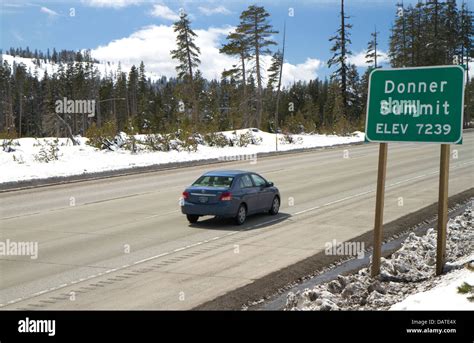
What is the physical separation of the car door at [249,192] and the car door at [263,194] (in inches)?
6.1

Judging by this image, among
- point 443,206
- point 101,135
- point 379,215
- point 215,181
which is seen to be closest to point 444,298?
point 443,206

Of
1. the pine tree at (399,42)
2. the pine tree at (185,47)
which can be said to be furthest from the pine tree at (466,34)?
the pine tree at (185,47)

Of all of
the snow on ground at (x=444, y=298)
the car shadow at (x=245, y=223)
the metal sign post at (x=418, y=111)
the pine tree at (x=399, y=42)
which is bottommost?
the car shadow at (x=245, y=223)

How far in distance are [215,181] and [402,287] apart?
306 inches

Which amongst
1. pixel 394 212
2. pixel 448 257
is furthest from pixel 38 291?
pixel 394 212

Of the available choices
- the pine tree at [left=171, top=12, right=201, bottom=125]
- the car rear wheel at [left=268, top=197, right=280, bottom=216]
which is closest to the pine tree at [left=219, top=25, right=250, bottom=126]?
the pine tree at [left=171, top=12, right=201, bottom=125]

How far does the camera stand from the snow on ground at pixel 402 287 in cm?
757

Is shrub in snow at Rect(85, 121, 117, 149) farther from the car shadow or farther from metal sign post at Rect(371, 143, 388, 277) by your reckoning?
metal sign post at Rect(371, 143, 388, 277)

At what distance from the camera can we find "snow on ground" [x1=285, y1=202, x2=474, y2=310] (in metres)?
7.57

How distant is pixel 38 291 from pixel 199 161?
2527 centimetres

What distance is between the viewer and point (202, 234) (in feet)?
48.3

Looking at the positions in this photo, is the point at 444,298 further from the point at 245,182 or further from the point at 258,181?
the point at 258,181

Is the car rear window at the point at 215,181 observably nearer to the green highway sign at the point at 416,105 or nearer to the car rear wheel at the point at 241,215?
the car rear wheel at the point at 241,215

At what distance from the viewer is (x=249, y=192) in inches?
650
